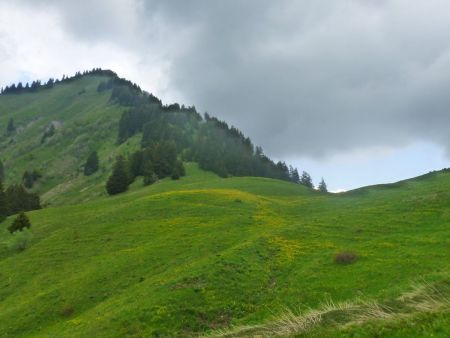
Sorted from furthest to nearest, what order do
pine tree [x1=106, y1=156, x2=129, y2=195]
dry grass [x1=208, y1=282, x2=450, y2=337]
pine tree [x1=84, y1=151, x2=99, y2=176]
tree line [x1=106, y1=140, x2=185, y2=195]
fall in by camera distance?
1. pine tree [x1=84, y1=151, x2=99, y2=176]
2. tree line [x1=106, y1=140, x2=185, y2=195]
3. pine tree [x1=106, y1=156, x2=129, y2=195]
4. dry grass [x1=208, y1=282, x2=450, y2=337]

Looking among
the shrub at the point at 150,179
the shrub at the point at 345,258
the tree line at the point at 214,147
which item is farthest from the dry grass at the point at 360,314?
the tree line at the point at 214,147

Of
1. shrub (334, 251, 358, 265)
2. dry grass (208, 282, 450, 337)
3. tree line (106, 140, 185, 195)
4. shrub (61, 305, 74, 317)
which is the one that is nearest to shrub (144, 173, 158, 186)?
tree line (106, 140, 185, 195)

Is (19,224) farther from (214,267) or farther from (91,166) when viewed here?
(91,166)

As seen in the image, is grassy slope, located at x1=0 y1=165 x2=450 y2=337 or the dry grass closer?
the dry grass

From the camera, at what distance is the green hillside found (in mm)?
18109

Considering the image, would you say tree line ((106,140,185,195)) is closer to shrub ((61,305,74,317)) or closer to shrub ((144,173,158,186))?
shrub ((144,173,158,186))

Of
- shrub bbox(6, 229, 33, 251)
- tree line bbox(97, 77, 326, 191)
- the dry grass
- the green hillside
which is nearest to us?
the dry grass

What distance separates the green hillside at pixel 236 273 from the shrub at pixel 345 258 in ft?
1.42

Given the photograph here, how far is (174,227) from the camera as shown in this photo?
189 feet

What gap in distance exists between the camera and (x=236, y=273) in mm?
36062

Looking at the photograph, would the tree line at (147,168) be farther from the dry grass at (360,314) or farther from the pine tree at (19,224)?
the dry grass at (360,314)

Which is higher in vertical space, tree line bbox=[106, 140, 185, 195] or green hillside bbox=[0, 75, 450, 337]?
tree line bbox=[106, 140, 185, 195]

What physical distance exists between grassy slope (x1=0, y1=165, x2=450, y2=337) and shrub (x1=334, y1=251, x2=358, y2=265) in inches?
27.3

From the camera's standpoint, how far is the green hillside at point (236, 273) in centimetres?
1811
